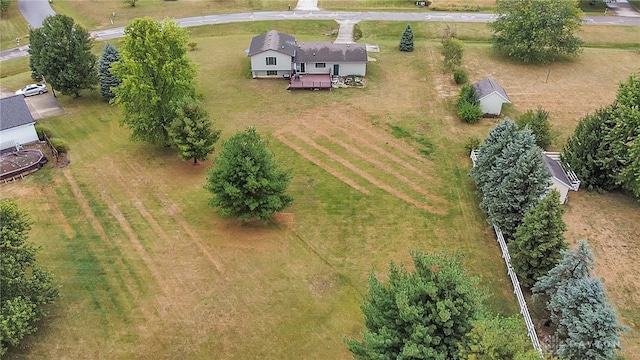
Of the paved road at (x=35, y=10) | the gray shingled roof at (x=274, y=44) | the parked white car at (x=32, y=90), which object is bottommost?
the parked white car at (x=32, y=90)

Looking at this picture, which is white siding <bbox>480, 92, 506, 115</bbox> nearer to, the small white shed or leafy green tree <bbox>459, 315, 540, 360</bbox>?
the small white shed

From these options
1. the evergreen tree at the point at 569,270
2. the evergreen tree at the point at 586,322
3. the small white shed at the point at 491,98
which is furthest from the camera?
the small white shed at the point at 491,98

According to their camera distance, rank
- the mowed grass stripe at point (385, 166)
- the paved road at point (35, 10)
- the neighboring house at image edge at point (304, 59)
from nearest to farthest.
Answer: the mowed grass stripe at point (385, 166) → the neighboring house at image edge at point (304, 59) → the paved road at point (35, 10)

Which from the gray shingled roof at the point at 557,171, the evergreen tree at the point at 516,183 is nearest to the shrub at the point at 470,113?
the gray shingled roof at the point at 557,171

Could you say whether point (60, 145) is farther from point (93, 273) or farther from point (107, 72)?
point (93, 273)

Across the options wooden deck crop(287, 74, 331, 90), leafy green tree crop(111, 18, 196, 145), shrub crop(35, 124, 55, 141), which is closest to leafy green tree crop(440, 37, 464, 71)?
wooden deck crop(287, 74, 331, 90)

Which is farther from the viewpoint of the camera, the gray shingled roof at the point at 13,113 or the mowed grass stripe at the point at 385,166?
the gray shingled roof at the point at 13,113

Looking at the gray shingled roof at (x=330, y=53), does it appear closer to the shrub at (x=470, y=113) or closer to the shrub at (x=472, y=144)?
the shrub at (x=470, y=113)
